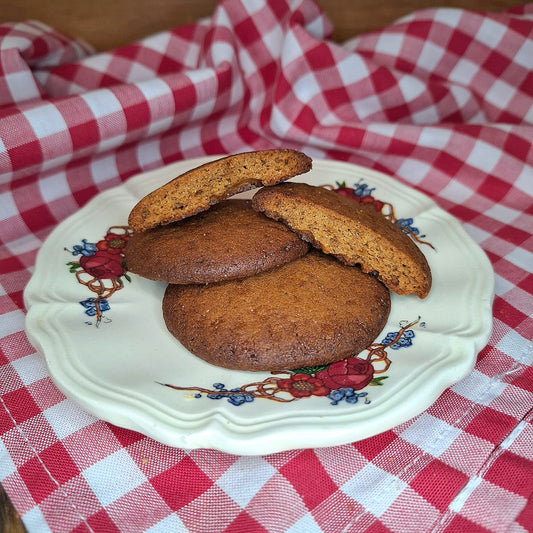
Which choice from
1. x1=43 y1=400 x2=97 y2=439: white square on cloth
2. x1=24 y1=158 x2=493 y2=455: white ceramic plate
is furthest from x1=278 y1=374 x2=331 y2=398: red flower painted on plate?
x1=43 y1=400 x2=97 y2=439: white square on cloth

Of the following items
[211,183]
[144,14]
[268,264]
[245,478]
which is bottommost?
[245,478]

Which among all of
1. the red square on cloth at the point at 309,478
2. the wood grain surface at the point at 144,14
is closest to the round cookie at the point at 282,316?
the red square on cloth at the point at 309,478

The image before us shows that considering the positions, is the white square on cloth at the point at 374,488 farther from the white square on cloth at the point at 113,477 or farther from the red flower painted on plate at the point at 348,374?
the white square on cloth at the point at 113,477

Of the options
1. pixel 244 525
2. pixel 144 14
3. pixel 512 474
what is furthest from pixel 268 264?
pixel 144 14

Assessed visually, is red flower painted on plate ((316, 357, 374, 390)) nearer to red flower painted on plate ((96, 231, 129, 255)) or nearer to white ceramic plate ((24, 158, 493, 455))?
white ceramic plate ((24, 158, 493, 455))

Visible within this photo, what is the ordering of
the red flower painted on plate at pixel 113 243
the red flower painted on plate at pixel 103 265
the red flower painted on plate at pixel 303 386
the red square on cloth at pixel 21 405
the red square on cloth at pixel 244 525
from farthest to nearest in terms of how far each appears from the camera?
1. the red flower painted on plate at pixel 113 243
2. the red flower painted on plate at pixel 103 265
3. the red square on cloth at pixel 21 405
4. the red flower painted on plate at pixel 303 386
5. the red square on cloth at pixel 244 525

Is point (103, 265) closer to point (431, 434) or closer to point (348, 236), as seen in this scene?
point (348, 236)
